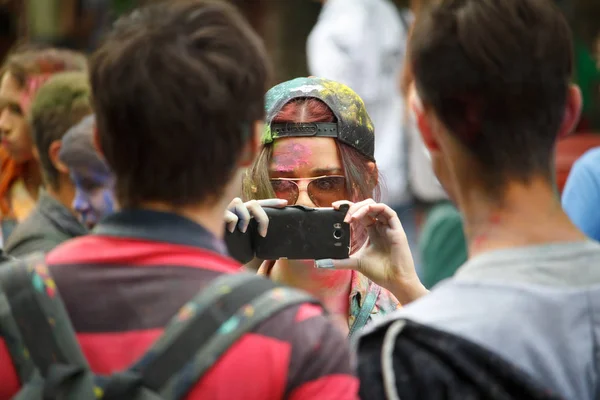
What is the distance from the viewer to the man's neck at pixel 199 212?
1.80 metres

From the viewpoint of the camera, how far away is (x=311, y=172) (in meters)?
3.05

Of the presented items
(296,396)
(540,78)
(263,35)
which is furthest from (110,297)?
(263,35)

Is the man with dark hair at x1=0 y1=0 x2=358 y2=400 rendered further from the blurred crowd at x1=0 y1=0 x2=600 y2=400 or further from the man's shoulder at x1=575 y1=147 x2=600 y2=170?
the man's shoulder at x1=575 y1=147 x2=600 y2=170

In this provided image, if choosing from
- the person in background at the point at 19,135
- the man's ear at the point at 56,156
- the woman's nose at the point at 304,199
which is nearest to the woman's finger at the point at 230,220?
the woman's nose at the point at 304,199

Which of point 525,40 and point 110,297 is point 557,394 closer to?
point 525,40

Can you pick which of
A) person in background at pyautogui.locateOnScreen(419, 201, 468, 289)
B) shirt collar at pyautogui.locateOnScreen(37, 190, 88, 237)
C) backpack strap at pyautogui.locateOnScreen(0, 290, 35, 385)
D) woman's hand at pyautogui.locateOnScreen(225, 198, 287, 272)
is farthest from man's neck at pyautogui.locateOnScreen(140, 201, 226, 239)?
person in background at pyautogui.locateOnScreen(419, 201, 468, 289)

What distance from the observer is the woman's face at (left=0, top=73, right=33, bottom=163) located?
488 cm

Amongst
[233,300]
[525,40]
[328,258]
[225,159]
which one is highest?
[525,40]

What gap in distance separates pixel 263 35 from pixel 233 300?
614 centimetres

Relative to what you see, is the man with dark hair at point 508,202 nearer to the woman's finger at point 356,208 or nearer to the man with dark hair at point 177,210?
the man with dark hair at point 177,210

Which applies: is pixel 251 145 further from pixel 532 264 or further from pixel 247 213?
pixel 247 213

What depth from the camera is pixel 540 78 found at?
184 centimetres

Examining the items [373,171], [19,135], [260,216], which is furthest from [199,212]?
[19,135]

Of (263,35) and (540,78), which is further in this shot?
(263,35)
